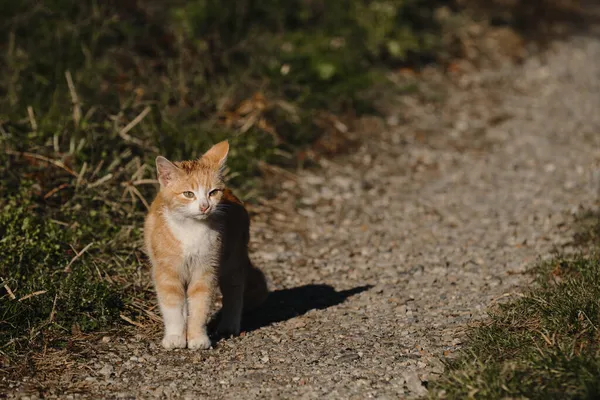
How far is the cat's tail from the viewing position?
5133 mm

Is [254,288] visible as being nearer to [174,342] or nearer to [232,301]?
[232,301]

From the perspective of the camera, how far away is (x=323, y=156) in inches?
332

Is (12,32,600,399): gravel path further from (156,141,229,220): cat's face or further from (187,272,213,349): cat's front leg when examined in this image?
(156,141,229,220): cat's face

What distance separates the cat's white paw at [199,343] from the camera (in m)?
4.49

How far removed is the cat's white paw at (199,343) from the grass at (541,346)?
55.2 inches

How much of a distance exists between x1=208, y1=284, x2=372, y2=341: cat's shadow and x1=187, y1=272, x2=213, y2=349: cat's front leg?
0.93 feet

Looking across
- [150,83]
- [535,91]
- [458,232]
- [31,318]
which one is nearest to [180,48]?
[150,83]

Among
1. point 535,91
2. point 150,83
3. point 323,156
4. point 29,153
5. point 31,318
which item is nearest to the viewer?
point 31,318

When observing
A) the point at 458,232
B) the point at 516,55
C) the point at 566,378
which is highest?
the point at 566,378

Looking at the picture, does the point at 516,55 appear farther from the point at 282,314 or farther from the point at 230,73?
the point at 282,314

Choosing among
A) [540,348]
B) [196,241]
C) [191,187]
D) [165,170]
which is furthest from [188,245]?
[540,348]

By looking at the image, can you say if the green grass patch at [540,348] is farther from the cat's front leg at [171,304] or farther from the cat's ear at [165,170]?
the cat's ear at [165,170]

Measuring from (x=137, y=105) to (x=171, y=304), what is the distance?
3.01m

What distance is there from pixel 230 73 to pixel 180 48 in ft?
2.46
